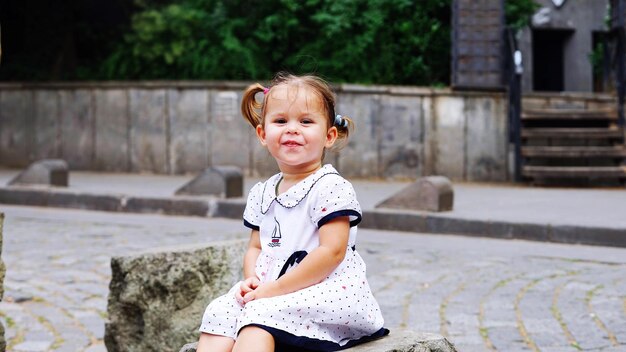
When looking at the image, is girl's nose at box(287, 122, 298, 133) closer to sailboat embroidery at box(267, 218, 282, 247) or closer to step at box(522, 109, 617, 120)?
sailboat embroidery at box(267, 218, 282, 247)

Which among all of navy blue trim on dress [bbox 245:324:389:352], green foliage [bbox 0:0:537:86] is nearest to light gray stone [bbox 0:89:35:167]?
green foliage [bbox 0:0:537:86]

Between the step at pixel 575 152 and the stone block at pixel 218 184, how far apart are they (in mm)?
4664

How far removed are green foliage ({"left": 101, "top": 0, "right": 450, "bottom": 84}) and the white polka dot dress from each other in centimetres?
1204

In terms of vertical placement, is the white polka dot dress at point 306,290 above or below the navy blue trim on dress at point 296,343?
above

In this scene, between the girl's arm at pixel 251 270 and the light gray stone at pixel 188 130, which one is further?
the light gray stone at pixel 188 130

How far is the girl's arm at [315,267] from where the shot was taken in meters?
2.87

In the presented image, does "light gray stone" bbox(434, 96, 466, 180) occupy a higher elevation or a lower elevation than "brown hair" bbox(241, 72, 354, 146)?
lower

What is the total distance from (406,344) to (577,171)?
10897 millimetres

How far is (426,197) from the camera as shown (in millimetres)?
9648

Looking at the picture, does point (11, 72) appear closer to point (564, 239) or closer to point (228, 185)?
point (228, 185)

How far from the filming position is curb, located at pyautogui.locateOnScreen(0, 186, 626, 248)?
8.51 metres

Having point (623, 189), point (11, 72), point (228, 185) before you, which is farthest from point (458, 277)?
point (11, 72)

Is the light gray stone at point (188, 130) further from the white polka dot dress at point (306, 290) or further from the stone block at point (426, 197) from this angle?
the white polka dot dress at point (306, 290)

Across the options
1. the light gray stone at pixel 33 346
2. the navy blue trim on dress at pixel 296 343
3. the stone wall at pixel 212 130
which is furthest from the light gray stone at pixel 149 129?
the navy blue trim on dress at pixel 296 343
